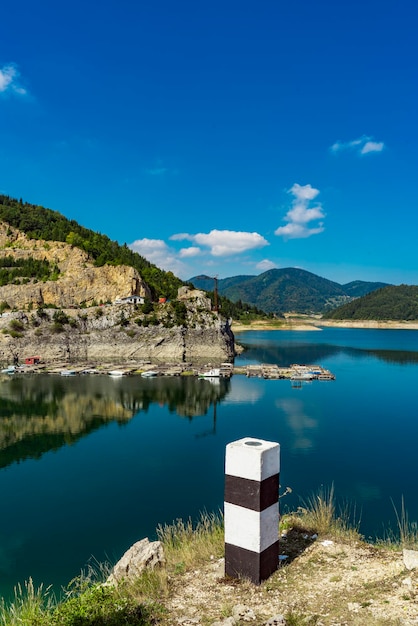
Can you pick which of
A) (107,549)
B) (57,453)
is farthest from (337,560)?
(57,453)

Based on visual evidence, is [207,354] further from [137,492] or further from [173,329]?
[137,492]

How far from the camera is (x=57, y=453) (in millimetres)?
30594

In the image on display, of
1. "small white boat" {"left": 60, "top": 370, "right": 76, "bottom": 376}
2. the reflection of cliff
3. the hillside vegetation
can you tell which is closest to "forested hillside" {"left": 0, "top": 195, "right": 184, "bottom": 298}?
the hillside vegetation

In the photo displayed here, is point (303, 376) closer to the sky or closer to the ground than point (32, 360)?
closer to the ground

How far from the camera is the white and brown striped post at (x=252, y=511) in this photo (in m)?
6.68

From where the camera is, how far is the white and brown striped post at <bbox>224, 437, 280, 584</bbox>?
668 centimetres

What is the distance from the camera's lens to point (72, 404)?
46.1 m

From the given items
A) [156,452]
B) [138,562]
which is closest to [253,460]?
[138,562]

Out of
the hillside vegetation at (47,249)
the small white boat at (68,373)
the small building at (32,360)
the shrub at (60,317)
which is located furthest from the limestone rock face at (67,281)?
the small white boat at (68,373)

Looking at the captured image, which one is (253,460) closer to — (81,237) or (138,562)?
(138,562)

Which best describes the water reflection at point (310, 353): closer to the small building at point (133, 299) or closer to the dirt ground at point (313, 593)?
the small building at point (133, 299)

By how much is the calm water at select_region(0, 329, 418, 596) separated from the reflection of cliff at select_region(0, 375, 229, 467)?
14 centimetres

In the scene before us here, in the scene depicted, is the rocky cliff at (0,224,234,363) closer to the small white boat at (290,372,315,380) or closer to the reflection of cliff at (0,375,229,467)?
the reflection of cliff at (0,375,229,467)

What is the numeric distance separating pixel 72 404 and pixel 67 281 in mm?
54440
